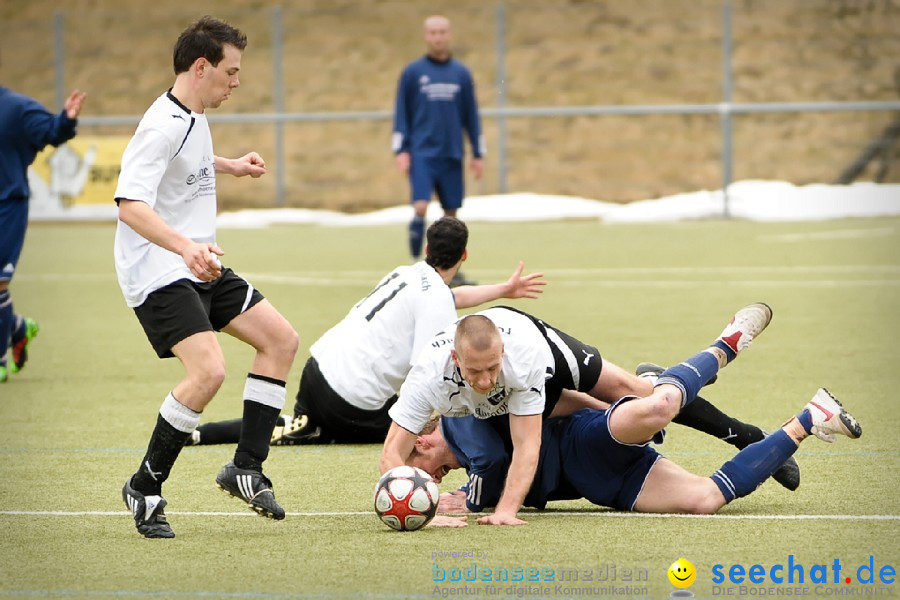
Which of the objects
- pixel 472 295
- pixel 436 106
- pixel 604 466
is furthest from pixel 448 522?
pixel 436 106

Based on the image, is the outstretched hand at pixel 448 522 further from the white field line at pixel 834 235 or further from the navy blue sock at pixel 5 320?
the white field line at pixel 834 235

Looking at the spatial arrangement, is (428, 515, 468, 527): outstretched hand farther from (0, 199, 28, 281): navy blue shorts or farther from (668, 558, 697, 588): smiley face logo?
(0, 199, 28, 281): navy blue shorts

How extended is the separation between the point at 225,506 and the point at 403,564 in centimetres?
141

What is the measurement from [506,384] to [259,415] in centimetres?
99

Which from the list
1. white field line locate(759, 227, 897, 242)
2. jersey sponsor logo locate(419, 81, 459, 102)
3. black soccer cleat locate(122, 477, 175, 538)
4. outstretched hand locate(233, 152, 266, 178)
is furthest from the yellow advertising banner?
black soccer cleat locate(122, 477, 175, 538)

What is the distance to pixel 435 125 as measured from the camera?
15570mm

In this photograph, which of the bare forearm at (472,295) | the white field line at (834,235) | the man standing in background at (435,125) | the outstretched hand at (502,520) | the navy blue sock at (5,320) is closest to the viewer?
the outstretched hand at (502,520)

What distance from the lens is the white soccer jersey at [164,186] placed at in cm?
572

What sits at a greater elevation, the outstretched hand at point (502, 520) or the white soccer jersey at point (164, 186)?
the white soccer jersey at point (164, 186)

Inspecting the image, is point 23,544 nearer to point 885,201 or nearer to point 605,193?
point 885,201

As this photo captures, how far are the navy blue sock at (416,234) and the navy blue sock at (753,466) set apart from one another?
9.67 metres

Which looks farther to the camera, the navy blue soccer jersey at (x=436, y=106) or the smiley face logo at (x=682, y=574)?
the navy blue soccer jersey at (x=436, y=106)

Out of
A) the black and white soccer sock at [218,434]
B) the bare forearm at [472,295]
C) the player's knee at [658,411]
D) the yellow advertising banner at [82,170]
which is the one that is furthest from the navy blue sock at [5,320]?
the yellow advertising banner at [82,170]

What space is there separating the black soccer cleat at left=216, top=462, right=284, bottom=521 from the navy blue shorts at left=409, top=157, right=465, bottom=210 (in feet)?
32.1
